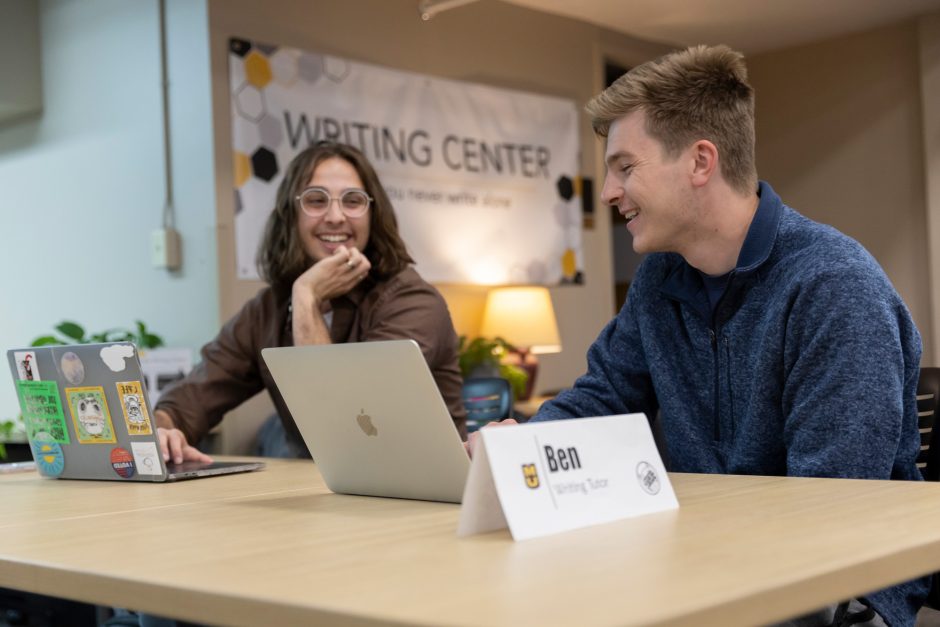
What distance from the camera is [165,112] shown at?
14.0ft

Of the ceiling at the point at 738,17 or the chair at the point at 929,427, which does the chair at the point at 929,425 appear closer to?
the chair at the point at 929,427

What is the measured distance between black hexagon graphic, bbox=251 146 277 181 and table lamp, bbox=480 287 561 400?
1195 millimetres

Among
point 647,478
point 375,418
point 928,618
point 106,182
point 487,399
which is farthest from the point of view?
point 106,182

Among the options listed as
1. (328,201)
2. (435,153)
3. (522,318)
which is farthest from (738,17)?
(328,201)

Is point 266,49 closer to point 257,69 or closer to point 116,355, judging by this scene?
point 257,69

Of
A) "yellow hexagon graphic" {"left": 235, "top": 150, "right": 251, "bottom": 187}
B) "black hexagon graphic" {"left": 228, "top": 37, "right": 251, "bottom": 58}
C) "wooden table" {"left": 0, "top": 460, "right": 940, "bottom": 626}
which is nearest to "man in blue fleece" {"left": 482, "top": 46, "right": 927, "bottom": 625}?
"wooden table" {"left": 0, "top": 460, "right": 940, "bottom": 626}

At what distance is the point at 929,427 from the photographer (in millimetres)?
1740

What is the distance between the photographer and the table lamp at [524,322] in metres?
4.84

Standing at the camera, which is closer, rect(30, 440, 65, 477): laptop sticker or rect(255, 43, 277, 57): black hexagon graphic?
rect(30, 440, 65, 477): laptop sticker

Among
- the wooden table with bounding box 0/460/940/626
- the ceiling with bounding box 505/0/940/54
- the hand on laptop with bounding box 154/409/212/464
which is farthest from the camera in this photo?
the ceiling with bounding box 505/0/940/54

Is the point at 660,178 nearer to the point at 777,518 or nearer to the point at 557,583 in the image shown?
the point at 777,518

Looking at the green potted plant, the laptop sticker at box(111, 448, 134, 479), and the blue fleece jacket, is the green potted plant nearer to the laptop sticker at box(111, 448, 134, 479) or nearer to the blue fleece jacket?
the blue fleece jacket

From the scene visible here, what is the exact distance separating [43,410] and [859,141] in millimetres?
5425

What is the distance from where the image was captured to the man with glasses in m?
2.48
